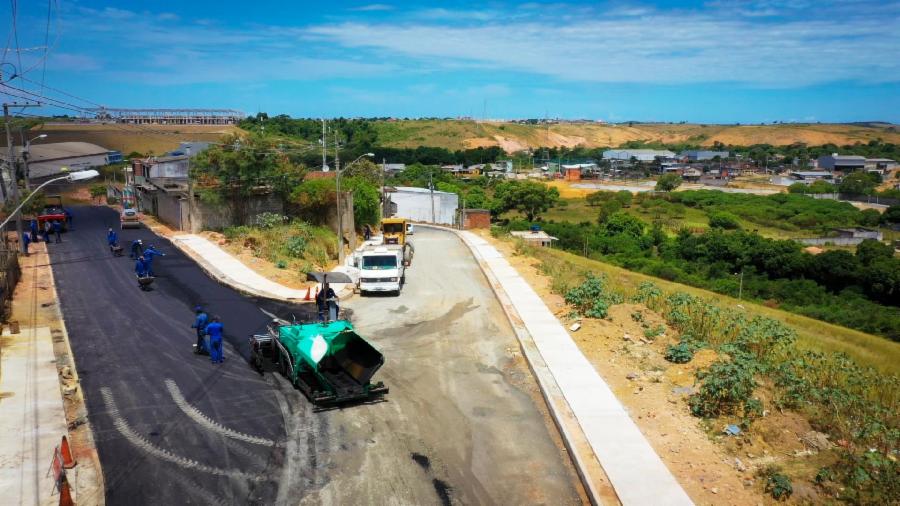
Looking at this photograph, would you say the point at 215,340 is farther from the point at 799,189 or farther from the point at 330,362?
the point at 799,189

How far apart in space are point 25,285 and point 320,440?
18149 millimetres

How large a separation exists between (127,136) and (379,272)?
101 metres

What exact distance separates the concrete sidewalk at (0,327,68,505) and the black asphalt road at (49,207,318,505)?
70 cm

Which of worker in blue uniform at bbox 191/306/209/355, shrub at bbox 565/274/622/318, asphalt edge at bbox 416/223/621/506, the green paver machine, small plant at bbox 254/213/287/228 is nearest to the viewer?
asphalt edge at bbox 416/223/621/506

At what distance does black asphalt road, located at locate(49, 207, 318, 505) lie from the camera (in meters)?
10.7

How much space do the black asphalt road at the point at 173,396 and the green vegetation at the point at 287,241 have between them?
18.4 ft

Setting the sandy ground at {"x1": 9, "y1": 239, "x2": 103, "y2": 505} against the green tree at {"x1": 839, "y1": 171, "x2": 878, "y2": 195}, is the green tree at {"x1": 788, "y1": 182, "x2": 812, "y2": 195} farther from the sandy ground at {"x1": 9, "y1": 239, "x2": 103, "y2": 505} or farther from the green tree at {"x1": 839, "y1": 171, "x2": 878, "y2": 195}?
the sandy ground at {"x1": 9, "y1": 239, "x2": 103, "y2": 505}

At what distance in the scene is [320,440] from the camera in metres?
12.2

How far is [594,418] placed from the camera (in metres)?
13.3

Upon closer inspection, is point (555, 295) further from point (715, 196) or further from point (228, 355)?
point (715, 196)

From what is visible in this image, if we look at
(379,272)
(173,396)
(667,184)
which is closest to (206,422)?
(173,396)

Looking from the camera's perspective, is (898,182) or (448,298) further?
(898,182)

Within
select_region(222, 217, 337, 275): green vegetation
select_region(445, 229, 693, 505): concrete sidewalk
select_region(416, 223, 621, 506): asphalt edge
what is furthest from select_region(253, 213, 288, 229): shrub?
select_region(445, 229, 693, 505): concrete sidewalk

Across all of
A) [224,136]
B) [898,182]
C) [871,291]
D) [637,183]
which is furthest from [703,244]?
[898,182]
